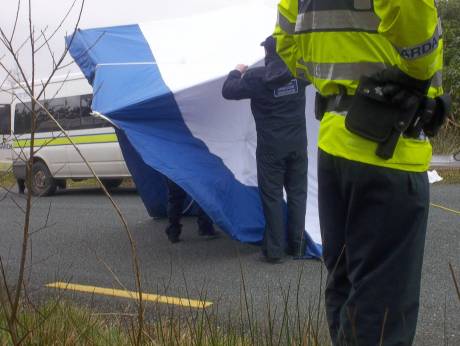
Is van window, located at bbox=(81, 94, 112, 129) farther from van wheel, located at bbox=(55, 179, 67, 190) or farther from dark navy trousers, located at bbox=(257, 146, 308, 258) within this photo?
dark navy trousers, located at bbox=(257, 146, 308, 258)

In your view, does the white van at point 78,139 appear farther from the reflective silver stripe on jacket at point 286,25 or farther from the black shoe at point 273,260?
the reflective silver stripe on jacket at point 286,25

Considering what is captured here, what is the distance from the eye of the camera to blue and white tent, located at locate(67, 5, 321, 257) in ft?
21.7

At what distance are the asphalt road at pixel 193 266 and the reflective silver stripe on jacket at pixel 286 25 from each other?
1171 mm

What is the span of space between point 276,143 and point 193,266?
132cm

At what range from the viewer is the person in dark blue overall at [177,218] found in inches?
294

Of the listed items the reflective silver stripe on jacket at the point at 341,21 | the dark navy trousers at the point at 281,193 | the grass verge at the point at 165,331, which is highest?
the reflective silver stripe on jacket at the point at 341,21

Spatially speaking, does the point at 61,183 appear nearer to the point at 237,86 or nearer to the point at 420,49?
the point at 237,86

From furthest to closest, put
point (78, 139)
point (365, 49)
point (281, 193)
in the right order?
point (78, 139)
point (281, 193)
point (365, 49)

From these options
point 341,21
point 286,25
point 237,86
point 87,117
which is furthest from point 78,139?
point 341,21

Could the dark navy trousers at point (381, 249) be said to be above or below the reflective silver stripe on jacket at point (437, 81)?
below

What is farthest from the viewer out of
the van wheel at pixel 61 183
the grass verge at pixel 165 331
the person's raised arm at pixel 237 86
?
the van wheel at pixel 61 183

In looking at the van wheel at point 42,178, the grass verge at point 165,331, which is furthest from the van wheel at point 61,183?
the grass verge at point 165,331

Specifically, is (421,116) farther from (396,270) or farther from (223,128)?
(223,128)

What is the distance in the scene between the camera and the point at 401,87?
2.49 m
